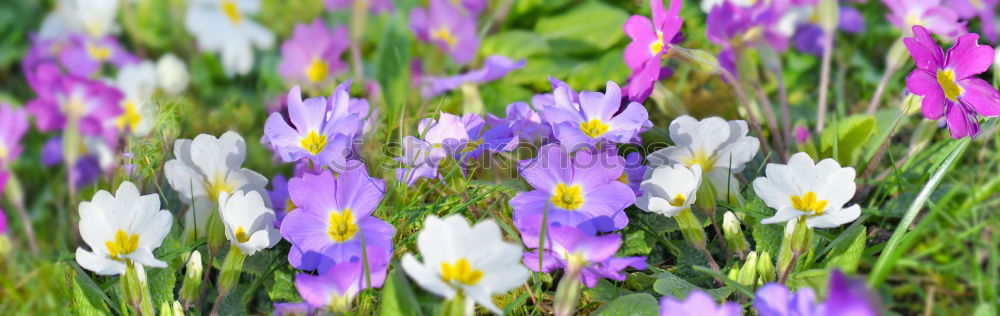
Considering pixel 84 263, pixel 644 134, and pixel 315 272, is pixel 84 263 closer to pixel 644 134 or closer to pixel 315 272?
pixel 315 272

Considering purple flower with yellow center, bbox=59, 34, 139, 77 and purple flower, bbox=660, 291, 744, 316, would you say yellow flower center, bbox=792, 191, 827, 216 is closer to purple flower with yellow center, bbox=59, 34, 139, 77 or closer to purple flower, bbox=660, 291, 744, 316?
purple flower, bbox=660, 291, 744, 316

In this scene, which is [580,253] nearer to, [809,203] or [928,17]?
[809,203]

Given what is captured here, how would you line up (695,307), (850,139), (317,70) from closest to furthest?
(695,307) < (850,139) < (317,70)

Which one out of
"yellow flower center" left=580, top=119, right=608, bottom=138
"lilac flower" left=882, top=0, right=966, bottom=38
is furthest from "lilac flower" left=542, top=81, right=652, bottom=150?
"lilac flower" left=882, top=0, right=966, bottom=38

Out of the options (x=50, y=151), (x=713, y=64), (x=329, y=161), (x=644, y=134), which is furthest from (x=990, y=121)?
(x=50, y=151)

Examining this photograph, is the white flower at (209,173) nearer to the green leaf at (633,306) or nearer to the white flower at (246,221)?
the white flower at (246,221)

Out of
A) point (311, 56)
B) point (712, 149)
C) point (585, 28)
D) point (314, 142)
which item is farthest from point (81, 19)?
point (712, 149)
